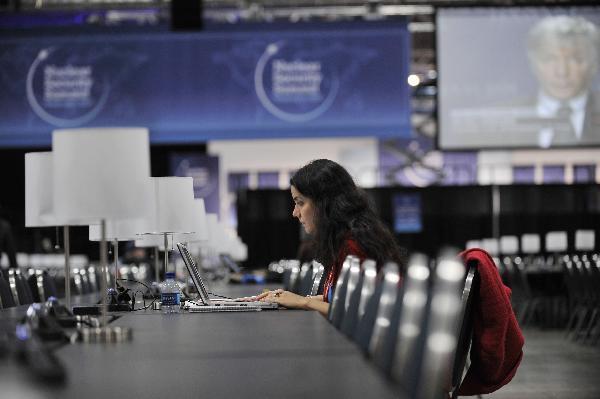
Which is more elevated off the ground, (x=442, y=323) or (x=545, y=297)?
(x=442, y=323)

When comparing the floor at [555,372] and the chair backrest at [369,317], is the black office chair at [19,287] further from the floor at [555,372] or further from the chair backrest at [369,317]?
the chair backrest at [369,317]

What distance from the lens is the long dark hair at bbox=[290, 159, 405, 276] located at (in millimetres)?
4168

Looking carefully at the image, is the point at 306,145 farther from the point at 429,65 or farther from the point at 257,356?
the point at 257,356

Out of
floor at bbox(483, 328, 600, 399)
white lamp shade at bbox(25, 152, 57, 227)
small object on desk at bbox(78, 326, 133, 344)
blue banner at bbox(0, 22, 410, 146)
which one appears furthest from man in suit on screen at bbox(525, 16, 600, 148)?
small object on desk at bbox(78, 326, 133, 344)

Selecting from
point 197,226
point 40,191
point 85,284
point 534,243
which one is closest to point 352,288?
point 40,191

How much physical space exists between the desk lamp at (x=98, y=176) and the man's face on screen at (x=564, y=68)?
466 inches

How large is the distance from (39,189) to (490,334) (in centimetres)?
195

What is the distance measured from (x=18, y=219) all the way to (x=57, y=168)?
1635 centimetres

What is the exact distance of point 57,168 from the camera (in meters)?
3.13

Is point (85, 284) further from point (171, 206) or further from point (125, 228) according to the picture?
point (171, 206)

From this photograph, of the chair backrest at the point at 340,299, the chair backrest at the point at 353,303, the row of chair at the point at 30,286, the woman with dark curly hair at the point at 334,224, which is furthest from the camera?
the row of chair at the point at 30,286

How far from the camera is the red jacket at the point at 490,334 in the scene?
3240mm

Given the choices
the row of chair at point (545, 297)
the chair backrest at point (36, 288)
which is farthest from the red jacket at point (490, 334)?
the row of chair at point (545, 297)

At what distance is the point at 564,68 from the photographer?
47.0 feet
